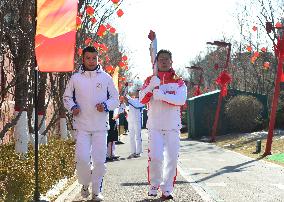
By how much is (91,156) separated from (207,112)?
28988mm

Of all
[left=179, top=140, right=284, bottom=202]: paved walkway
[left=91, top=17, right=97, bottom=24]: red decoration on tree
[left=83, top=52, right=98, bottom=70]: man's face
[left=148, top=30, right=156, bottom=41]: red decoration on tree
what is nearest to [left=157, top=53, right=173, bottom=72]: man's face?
[left=148, top=30, right=156, bottom=41]: red decoration on tree

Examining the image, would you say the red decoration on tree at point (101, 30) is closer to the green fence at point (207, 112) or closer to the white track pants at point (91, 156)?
the white track pants at point (91, 156)

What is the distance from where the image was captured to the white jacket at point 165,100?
26.7 feet

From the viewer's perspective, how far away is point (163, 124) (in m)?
8.17

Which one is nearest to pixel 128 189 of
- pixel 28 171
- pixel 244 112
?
pixel 28 171

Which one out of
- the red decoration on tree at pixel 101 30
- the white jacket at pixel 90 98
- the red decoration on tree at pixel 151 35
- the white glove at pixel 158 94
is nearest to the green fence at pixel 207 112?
the red decoration on tree at pixel 101 30

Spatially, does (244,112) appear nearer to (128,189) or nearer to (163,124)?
(128,189)

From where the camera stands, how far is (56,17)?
6953 mm

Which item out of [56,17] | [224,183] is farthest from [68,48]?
[224,183]

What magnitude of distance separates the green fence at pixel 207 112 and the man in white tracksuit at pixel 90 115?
28.4m

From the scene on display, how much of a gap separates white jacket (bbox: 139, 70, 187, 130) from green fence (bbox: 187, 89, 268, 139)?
2789 centimetres

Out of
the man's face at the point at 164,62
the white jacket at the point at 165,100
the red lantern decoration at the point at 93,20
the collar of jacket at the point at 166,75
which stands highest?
the red lantern decoration at the point at 93,20

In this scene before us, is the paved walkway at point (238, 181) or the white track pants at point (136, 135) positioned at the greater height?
the white track pants at point (136, 135)

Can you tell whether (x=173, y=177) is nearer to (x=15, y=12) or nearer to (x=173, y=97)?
(x=173, y=97)
